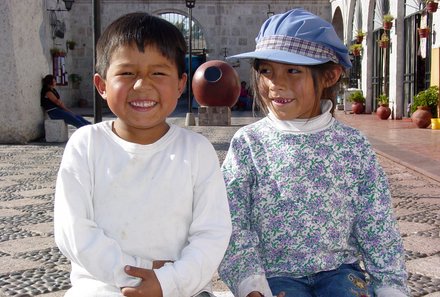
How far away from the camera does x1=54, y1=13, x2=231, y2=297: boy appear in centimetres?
201

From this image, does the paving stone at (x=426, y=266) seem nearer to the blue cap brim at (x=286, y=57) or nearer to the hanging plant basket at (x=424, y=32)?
the blue cap brim at (x=286, y=57)

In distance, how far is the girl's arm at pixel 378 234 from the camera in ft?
7.62

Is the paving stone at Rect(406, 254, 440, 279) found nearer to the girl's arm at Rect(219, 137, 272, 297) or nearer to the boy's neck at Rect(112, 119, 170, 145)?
the girl's arm at Rect(219, 137, 272, 297)

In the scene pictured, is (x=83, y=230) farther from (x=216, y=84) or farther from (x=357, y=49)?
(x=357, y=49)

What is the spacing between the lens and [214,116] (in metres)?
15.1

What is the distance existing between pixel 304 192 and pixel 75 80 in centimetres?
2459

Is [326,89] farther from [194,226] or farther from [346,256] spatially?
[194,226]

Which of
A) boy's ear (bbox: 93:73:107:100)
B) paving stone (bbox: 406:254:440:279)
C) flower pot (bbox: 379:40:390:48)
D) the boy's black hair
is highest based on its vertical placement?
flower pot (bbox: 379:40:390:48)

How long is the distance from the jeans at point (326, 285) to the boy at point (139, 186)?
32 cm

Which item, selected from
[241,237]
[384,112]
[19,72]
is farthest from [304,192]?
[384,112]

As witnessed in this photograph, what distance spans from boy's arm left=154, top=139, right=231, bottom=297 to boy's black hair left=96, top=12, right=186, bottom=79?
0.33 metres

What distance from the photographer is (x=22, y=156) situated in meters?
9.22

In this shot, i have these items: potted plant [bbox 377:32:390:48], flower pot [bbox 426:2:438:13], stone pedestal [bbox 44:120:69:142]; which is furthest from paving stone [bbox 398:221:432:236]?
potted plant [bbox 377:32:390:48]

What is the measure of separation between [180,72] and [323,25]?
0.61 metres
